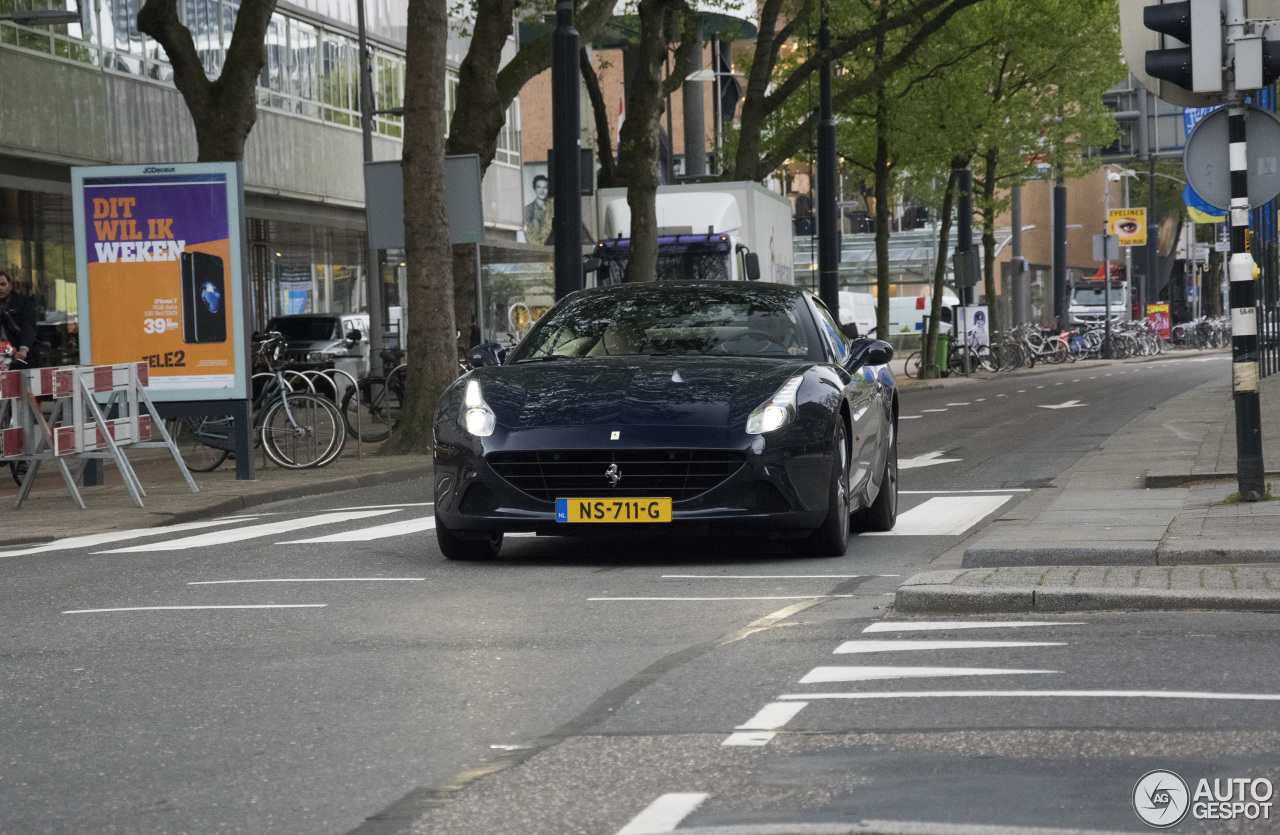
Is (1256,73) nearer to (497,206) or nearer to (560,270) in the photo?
(560,270)

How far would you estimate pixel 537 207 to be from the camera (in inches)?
2554

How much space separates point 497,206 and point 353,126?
812 centimetres

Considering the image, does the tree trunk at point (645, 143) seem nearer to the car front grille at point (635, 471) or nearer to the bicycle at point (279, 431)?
the bicycle at point (279, 431)

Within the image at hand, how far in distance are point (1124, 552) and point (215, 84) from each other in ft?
48.9

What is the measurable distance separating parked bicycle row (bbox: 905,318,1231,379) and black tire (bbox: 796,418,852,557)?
3184 centimetres

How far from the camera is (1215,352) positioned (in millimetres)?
66375

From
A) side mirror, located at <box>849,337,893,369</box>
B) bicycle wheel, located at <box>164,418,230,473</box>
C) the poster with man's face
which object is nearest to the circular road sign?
side mirror, located at <box>849,337,893,369</box>

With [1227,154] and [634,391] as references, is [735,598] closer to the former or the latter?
[634,391]

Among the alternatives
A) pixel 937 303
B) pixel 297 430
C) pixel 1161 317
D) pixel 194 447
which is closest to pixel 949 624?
pixel 297 430

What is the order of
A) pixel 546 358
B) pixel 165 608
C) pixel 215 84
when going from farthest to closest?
pixel 215 84, pixel 546 358, pixel 165 608

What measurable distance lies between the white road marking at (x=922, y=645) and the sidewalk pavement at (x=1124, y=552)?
832 mm

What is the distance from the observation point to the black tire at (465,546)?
9836mm

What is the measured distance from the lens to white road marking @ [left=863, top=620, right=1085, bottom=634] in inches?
283

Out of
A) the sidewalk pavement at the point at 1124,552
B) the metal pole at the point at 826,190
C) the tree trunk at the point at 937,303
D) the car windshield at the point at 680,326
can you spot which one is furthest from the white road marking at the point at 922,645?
the tree trunk at the point at 937,303
